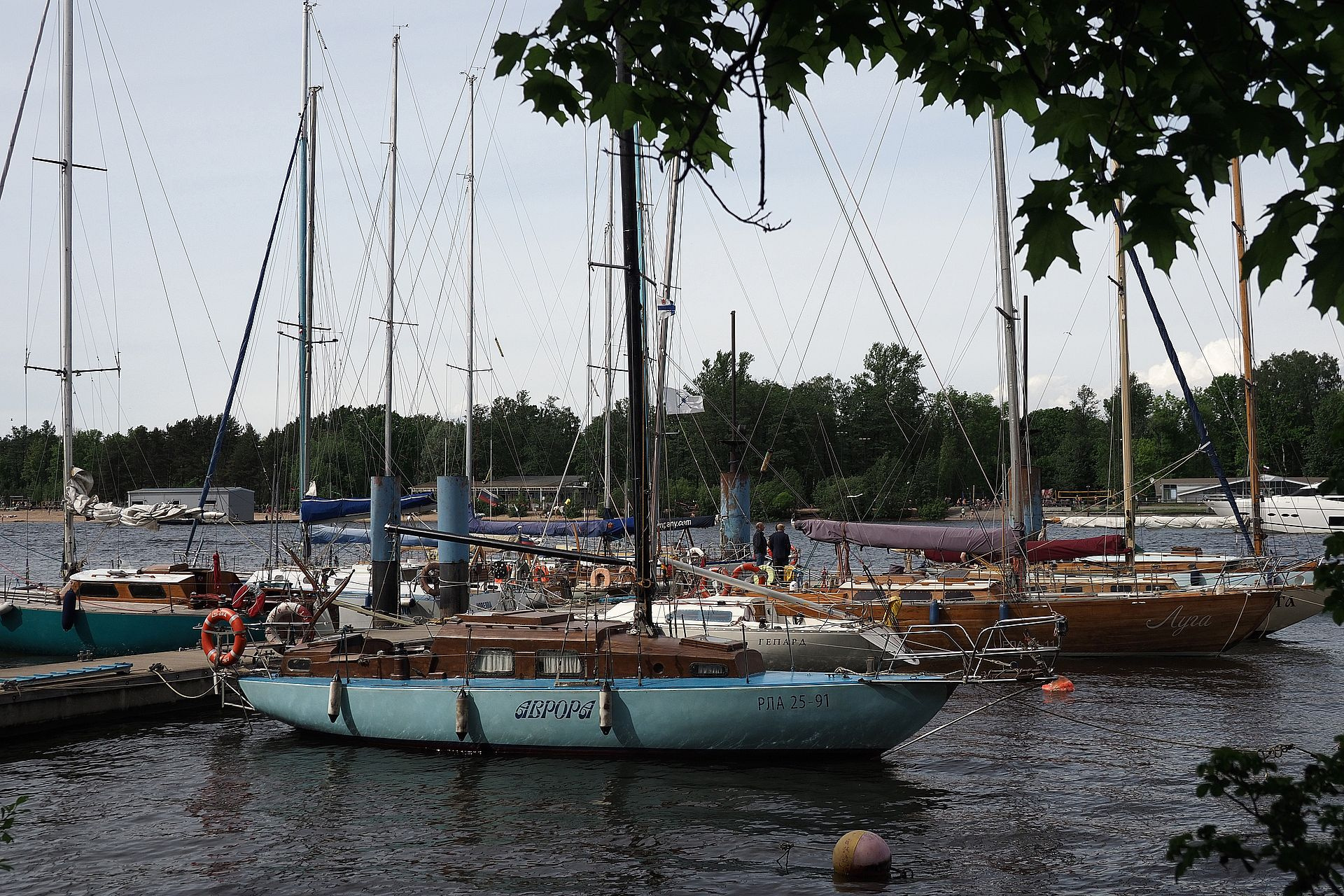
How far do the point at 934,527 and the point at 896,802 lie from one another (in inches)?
784

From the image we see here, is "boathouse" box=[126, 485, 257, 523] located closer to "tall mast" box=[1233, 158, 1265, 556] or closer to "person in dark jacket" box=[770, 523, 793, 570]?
"person in dark jacket" box=[770, 523, 793, 570]

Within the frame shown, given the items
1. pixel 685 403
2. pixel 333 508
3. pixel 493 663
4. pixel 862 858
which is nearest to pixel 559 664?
pixel 493 663

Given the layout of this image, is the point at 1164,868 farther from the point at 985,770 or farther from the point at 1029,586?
the point at 1029,586

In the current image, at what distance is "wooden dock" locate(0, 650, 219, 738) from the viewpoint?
22.1 m

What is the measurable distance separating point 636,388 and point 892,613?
11.6m

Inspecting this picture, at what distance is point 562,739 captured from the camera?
19609mm

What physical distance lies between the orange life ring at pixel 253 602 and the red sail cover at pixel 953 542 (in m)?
16.2

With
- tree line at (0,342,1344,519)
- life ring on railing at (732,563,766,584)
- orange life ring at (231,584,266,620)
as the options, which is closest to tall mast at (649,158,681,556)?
life ring on railing at (732,563,766,584)

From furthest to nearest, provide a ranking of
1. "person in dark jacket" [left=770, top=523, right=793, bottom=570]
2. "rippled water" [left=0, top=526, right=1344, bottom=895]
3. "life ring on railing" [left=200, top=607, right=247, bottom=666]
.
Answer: "person in dark jacket" [left=770, top=523, right=793, bottom=570]
"life ring on railing" [left=200, top=607, right=247, bottom=666]
"rippled water" [left=0, top=526, right=1344, bottom=895]

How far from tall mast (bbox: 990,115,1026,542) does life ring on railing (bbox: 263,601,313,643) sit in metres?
16.6

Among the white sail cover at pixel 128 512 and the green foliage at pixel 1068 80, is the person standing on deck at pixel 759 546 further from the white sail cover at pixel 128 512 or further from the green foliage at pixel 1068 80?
the green foliage at pixel 1068 80

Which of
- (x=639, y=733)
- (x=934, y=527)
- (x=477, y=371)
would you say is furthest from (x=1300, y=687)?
(x=477, y=371)

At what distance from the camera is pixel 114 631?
31531 millimetres

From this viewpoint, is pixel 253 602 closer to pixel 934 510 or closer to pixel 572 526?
pixel 572 526
